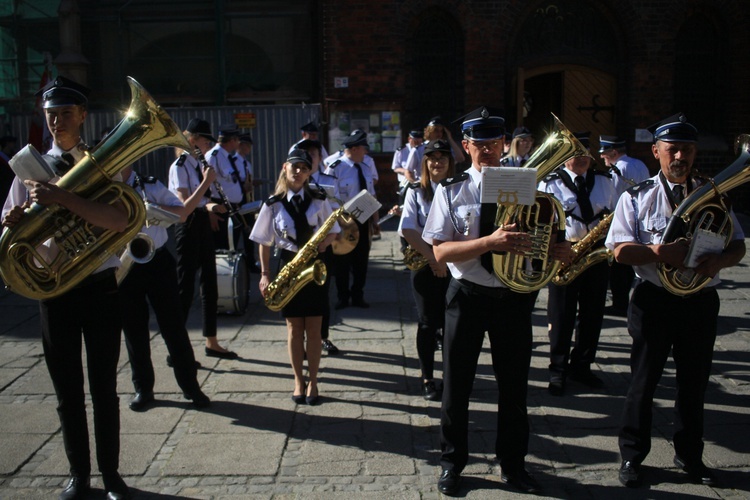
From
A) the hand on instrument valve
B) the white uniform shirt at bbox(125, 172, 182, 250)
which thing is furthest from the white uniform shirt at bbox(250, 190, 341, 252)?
the hand on instrument valve

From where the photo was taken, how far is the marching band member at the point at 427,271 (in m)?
5.89

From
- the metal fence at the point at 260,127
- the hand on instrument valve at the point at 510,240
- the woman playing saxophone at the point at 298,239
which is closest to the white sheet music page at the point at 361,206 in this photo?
the woman playing saxophone at the point at 298,239

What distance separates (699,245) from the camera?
4.34 m

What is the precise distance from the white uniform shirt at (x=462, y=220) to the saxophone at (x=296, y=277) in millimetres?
1569

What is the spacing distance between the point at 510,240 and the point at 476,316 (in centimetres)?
57

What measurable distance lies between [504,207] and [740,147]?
181 centimetres

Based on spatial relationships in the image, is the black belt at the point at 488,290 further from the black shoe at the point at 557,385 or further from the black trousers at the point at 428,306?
the black shoe at the point at 557,385

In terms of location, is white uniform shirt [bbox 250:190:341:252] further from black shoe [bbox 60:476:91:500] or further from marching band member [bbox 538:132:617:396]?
black shoe [bbox 60:476:91:500]

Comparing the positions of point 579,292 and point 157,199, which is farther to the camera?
point 579,292

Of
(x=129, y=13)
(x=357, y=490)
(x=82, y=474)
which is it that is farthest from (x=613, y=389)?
(x=129, y=13)

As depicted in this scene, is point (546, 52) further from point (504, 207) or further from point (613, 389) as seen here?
point (504, 207)

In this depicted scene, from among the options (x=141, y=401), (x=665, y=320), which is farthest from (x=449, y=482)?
(x=141, y=401)

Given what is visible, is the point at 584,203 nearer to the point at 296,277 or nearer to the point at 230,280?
the point at 296,277

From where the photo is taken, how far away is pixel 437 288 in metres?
5.96
